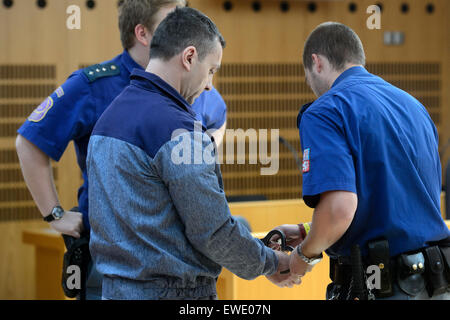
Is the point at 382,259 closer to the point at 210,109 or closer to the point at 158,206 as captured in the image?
the point at 158,206

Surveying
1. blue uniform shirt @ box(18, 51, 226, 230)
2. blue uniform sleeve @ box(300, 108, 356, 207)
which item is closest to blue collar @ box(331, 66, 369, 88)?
blue uniform sleeve @ box(300, 108, 356, 207)

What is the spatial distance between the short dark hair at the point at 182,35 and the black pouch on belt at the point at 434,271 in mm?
984

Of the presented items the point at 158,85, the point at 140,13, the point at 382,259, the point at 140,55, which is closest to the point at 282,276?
the point at 382,259

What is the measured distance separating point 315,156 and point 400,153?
27cm

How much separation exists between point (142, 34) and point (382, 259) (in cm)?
127

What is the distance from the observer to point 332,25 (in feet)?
7.06

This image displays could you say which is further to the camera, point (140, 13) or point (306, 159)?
point (140, 13)

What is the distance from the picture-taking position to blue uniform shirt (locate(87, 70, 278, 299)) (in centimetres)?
165

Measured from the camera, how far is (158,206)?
1676 millimetres

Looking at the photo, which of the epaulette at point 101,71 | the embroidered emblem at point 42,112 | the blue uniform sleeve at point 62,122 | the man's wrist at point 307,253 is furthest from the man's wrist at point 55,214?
the man's wrist at point 307,253

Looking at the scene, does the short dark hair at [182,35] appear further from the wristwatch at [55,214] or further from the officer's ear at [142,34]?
the wristwatch at [55,214]

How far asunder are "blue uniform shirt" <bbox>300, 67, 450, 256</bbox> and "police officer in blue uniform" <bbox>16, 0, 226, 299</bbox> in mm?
804
